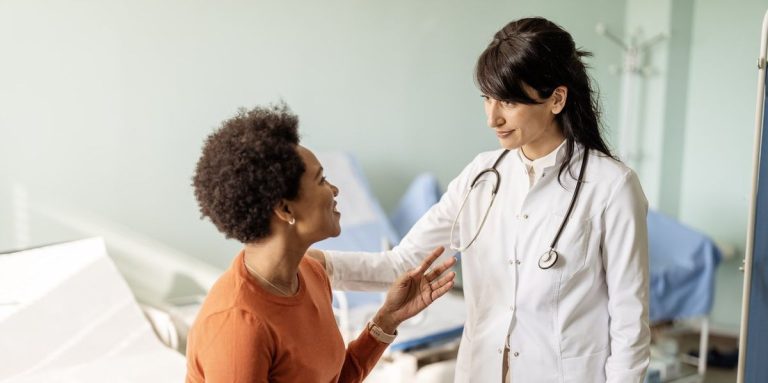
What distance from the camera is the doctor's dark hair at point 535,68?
4.42 feet

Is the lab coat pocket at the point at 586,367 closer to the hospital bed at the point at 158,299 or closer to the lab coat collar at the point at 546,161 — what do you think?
the lab coat collar at the point at 546,161

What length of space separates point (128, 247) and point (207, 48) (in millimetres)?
827

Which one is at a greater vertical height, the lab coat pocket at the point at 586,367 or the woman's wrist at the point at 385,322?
the woman's wrist at the point at 385,322

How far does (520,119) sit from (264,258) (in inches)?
22.1

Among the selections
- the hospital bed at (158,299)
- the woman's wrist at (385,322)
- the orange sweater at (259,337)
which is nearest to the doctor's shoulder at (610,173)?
the woman's wrist at (385,322)

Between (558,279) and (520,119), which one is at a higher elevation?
(520,119)

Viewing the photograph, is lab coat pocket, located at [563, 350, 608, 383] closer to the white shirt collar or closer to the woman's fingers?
the woman's fingers

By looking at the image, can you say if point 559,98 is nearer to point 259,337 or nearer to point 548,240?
point 548,240

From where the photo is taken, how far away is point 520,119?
1401mm

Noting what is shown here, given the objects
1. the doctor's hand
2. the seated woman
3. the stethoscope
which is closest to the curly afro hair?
the seated woman

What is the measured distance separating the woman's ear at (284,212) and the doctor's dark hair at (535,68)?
465 millimetres


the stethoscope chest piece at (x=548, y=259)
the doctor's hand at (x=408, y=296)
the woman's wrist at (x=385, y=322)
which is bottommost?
the woman's wrist at (x=385, y=322)

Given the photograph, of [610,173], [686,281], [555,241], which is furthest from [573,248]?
[686,281]

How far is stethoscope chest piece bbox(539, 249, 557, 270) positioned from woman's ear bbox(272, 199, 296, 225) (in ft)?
1.64
